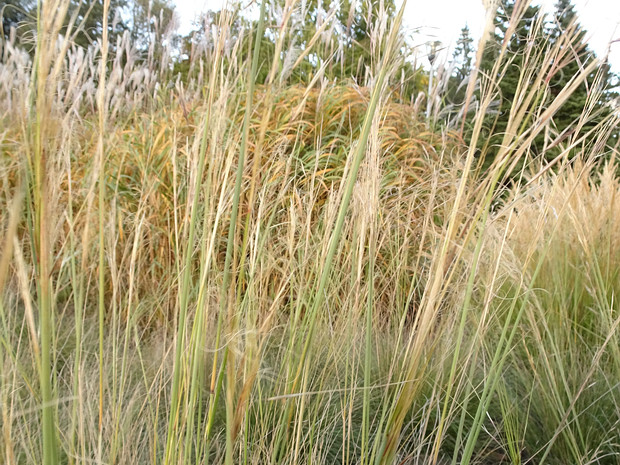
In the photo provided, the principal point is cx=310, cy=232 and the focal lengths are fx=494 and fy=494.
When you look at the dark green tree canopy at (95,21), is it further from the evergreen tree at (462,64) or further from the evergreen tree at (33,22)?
the evergreen tree at (462,64)

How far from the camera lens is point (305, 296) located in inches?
58.4

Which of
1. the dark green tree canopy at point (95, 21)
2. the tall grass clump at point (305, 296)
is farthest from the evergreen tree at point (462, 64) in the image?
the dark green tree canopy at point (95, 21)

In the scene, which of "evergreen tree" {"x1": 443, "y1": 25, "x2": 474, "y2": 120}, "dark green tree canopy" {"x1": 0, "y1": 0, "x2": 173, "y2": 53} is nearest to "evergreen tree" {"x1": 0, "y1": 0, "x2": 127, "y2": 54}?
"dark green tree canopy" {"x1": 0, "y1": 0, "x2": 173, "y2": 53}

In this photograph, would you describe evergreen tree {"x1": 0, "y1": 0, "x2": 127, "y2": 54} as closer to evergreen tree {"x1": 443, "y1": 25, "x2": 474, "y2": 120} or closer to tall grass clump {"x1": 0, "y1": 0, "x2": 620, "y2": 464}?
tall grass clump {"x1": 0, "y1": 0, "x2": 620, "y2": 464}

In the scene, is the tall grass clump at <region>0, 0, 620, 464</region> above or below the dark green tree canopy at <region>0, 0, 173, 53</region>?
below

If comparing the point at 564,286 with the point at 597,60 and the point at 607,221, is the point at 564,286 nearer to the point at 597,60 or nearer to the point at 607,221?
the point at 607,221

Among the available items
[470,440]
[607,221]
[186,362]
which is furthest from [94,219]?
[607,221]

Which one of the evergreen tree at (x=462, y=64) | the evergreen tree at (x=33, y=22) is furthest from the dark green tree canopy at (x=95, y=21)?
the evergreen tree at (x=462, y=64)

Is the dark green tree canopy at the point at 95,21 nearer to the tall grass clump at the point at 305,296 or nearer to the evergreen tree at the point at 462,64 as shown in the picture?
the tall grass clump at the point at 305,296

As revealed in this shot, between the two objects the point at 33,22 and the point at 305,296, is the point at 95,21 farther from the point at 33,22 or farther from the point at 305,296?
the point at 33,22

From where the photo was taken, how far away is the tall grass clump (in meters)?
0.77

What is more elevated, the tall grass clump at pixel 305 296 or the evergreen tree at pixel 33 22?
the evergreen tree at pixel 33 22

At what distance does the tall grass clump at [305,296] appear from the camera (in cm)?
77

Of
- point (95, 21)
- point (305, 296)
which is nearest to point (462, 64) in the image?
point (305, 296)
